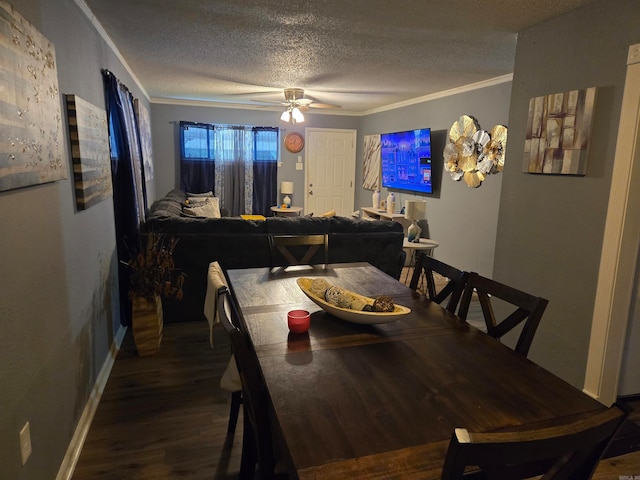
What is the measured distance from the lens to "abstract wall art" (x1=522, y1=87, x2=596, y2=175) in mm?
2291

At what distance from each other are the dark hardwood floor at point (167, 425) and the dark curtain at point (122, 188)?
56 centimetres

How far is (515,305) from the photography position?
178cm

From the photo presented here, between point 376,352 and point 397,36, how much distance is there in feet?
7.69

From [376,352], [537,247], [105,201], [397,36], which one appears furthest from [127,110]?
[537,247]

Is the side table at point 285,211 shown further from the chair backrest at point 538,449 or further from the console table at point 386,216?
the chair backrest at point 538,449

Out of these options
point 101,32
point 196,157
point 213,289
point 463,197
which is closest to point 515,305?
point 213,289

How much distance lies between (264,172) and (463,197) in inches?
145

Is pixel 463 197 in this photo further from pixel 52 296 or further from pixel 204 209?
pixel 52 296

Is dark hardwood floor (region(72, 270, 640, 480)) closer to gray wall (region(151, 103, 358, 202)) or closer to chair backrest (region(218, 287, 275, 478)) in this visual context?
chair backrest (region(218, 287, 275, 478))

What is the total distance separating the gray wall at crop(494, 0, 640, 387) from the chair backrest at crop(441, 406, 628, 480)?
1745 millimetres

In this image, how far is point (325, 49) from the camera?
324 centimetres

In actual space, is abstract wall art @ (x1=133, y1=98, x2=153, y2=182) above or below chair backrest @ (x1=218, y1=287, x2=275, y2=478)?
above

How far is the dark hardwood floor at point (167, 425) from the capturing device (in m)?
1.90

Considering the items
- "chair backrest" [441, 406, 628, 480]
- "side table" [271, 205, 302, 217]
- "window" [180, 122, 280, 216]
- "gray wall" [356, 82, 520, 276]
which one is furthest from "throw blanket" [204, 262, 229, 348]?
"window" [180, 122, 280, 216]
